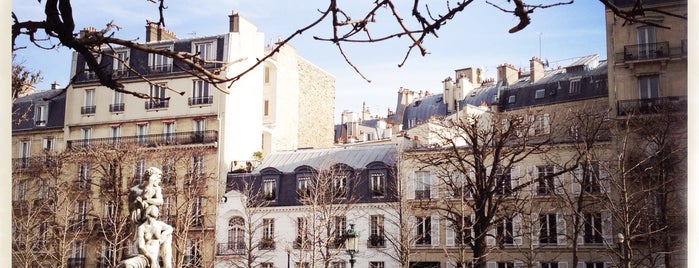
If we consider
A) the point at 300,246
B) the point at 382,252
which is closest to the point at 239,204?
the point at 300,246

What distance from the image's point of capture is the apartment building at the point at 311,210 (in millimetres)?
9414

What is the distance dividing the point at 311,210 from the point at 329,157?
704 millimetres

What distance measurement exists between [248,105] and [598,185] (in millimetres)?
2936

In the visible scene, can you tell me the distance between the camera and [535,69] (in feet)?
19.2

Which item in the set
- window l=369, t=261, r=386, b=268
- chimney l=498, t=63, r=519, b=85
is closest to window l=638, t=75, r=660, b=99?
chimney l=498, t=63, r=519, b=85

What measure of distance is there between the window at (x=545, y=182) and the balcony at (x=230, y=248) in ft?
10.9

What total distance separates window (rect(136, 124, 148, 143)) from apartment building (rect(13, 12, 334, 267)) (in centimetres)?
1

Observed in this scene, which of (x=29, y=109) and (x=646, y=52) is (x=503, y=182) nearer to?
(x=646, y=52)

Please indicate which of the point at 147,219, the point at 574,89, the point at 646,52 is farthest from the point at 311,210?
the point at 646,52

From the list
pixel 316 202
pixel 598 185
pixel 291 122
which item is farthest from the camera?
pixel 316 202

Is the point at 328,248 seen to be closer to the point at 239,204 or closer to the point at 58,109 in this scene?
the point at 239,204

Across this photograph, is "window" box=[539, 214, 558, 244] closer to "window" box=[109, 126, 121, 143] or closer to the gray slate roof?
the gray slate roof

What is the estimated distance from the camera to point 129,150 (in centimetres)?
714

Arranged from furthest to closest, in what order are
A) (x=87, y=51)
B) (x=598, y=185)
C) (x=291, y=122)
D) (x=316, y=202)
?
(x=316, y=202) < (x=291, y=122) < (x=598, y=185) < (x=87, y=51)
